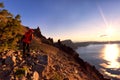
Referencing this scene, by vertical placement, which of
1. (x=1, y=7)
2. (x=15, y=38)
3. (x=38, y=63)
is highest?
(x=1, y=7)

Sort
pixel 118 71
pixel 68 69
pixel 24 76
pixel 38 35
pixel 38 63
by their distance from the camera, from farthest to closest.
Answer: pixel 118 71 < pixel 38 35 < pixel 68 69 < pixel 38 63 < pixel 24 76

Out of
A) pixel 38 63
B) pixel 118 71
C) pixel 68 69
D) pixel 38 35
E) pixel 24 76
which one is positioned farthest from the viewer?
pixel 118 71

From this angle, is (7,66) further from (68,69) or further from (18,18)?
(68,69)

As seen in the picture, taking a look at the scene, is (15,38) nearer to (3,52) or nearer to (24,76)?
(3,52)

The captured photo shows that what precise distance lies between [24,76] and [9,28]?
5.24 meters

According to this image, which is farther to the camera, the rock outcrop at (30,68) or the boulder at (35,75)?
the boulder at (35,75)

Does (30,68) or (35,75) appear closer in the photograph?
(35,75)

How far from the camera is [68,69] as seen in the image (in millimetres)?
25328

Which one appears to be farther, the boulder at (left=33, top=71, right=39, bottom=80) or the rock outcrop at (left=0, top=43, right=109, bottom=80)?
the boulder at (left=33, top=71, right=39, bottom=80)

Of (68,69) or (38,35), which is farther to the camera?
(38,35)

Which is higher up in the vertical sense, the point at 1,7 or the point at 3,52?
the point at 1,7

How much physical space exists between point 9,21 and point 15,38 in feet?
5.69

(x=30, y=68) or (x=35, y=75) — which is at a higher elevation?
(x=30, y=68)

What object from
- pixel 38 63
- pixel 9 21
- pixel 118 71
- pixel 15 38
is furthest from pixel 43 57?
pixel 118 71
